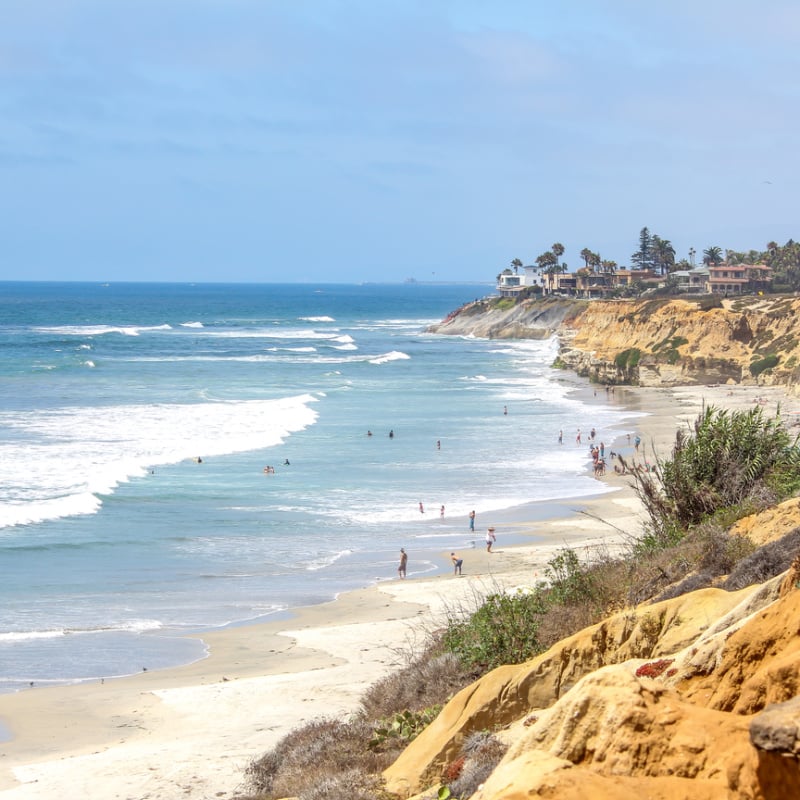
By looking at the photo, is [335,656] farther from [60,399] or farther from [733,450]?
[60,399]

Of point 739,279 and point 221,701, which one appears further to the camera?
point 739,279

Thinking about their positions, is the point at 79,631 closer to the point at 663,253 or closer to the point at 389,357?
the point at 389,357

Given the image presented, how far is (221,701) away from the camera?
1692cm

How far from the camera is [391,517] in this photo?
3189 cm

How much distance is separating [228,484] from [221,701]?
19.9 m

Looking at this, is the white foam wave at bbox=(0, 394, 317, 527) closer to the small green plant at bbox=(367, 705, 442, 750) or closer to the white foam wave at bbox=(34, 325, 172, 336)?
the small green plant at bbox=(367, 705, 442, 750)

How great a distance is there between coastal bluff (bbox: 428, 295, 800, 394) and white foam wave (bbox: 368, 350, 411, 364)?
13.5m

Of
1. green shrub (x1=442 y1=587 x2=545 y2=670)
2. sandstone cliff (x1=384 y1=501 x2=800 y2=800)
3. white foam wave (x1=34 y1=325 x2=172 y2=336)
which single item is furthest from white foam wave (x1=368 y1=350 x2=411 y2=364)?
sandstone cliff (x1=384 y1=501 x2=800 y2=800)

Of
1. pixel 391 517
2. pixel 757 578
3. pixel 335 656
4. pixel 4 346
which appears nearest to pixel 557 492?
pixel 391 517

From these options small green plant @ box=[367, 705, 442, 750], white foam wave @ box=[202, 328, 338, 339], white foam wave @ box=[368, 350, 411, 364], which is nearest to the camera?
small green plant @ box=[367, 705, 442, 750]

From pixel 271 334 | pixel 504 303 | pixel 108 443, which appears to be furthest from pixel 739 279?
pixel 108 443

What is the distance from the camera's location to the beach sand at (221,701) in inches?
534

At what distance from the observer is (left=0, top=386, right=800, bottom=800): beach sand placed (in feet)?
44.5

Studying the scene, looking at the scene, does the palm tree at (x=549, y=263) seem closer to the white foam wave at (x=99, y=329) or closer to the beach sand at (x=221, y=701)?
the white foam wave at (x=99, y=329)
